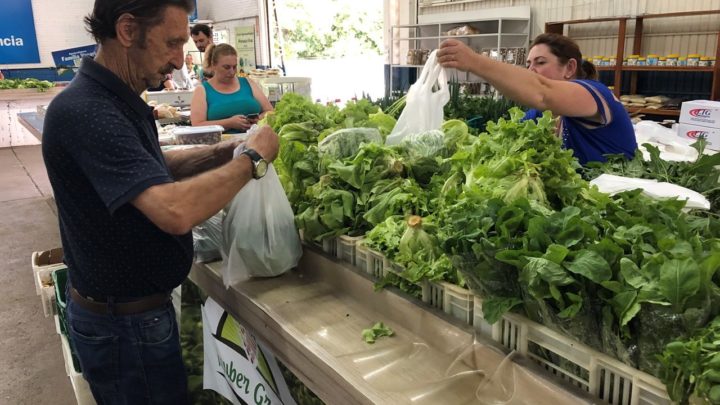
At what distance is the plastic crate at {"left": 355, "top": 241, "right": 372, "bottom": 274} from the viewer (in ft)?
5.90

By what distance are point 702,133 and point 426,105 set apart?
3.48m

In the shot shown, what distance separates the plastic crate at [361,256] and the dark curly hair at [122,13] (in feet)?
2.96

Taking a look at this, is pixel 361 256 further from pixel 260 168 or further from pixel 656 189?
pixel 656 189

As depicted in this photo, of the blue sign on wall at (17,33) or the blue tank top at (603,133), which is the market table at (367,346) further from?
the blue sign on wall at (17,33)

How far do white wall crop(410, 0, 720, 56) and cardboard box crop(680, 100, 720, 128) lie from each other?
6.15ft

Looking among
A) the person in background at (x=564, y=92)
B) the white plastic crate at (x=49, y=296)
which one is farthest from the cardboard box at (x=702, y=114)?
the white plastic crate at (x=49, y=296)

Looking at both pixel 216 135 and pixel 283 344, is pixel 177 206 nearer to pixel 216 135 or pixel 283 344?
pixel 283 344

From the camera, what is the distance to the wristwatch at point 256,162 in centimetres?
161

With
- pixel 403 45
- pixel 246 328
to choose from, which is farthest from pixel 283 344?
pixel 403 45

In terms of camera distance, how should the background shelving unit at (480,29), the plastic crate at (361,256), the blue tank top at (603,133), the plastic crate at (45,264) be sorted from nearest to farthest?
the plastic crate at (361,256), the blue tank top at (603,133), the plastic crate at (45,264), the background shelving unit at (480,29)

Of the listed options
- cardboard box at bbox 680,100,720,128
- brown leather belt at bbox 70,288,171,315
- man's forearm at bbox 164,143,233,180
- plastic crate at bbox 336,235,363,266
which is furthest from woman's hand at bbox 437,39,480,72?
cardboard box at bbox 680,100,720,128

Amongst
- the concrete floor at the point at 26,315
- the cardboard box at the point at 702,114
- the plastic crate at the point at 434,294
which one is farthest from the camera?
the cardboard box at the point at 702,114

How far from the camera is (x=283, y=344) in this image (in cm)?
166

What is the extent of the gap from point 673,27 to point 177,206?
690 cm
